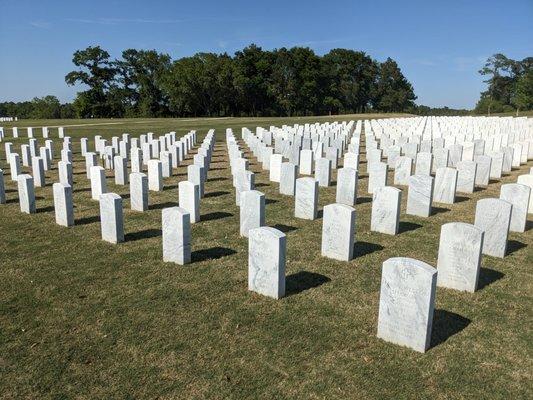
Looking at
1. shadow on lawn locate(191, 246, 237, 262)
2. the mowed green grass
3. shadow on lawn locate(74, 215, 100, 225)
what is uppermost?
shadow on lawn locate(74, 215, 100, 225)

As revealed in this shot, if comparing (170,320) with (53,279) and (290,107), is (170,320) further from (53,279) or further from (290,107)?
(290,107)

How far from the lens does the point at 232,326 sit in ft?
15.3

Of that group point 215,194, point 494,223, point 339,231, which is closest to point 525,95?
point 215,194

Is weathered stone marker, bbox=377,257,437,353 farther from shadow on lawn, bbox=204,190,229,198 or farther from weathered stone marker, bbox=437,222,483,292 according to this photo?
shadow on lawn, bbox=204,190,229,198

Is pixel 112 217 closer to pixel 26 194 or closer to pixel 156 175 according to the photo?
pixel 26 194

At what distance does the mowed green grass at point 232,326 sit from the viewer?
148 inches

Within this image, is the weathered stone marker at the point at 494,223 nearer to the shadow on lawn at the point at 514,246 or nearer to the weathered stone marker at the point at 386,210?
the shadow on lawn at the point at 514,246

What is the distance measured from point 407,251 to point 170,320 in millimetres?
3879

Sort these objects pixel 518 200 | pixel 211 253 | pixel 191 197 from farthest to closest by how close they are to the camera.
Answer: pixel 191 197 → pixel 518 200 → pixel 211 253

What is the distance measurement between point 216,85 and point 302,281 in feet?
222

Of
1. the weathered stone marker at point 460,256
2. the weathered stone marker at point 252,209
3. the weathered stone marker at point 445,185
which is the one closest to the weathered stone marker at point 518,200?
the weathered stone marker at point 445,185

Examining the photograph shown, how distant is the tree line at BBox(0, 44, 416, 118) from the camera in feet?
229

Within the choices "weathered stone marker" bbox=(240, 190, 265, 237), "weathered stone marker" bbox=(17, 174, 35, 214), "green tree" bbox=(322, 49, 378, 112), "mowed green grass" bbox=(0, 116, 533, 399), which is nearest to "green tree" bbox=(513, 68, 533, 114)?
"green tree" bbox=(322, 49, 378, 112)

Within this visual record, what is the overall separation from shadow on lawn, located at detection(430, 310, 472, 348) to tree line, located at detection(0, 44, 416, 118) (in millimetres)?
66252
